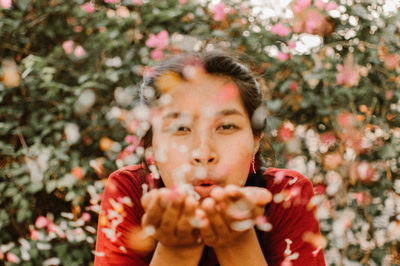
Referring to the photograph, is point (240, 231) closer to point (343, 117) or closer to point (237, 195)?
point (237, 195)

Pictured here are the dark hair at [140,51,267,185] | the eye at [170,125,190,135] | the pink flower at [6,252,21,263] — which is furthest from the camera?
the pink flower at [6,252,21,263]

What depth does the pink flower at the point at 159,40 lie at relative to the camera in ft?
7.25

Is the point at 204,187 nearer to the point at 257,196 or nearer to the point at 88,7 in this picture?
the point at 257,196

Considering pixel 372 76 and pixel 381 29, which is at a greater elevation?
pixel 381 29

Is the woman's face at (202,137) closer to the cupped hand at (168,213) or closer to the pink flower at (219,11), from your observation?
the cupped hand at (168,213)

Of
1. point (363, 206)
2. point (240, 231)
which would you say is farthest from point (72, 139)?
point (363, 206)

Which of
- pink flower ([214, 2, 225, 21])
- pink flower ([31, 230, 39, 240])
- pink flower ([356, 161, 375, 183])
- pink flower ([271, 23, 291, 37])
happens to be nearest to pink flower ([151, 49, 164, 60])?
pink flower ([214, 2, 225, 21])

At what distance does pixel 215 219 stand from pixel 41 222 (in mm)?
1581

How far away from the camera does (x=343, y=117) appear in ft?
7.20

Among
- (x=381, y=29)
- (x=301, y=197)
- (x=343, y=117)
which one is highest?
(x=381, y=29)

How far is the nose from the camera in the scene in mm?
1226

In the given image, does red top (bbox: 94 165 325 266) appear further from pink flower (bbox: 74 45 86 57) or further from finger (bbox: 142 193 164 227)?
pink flower (bbox: 74 45 86 57)

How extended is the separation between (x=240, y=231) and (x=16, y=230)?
1.66m

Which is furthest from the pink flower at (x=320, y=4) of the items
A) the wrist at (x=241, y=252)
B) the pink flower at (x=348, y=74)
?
the wrist at (x=241, y=252)
